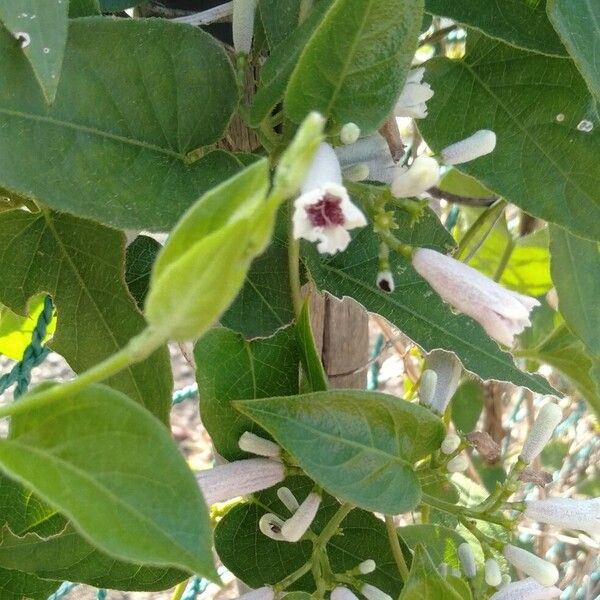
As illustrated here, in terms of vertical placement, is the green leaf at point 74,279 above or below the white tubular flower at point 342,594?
above

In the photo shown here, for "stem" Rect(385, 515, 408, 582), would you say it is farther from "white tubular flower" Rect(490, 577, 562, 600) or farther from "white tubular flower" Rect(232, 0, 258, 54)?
"white tubular flower" Rect(232, 0, 258, 54)

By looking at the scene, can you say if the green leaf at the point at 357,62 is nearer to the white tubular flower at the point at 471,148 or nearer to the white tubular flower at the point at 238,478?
the white tubular flower at the point at 471,148

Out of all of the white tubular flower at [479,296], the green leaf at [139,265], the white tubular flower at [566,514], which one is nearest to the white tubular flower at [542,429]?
the white tubular flower at [566,514]

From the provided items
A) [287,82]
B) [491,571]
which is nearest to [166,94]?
[287,82]

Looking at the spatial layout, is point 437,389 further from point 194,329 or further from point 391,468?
point 194,329

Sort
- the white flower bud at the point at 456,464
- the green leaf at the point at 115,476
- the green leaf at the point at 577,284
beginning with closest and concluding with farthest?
the green leaf at the point at 115,476 < the white flower bud at the point at 456,464 < the green leaf at the point at 577,284

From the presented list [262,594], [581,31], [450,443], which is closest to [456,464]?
[450,443]
